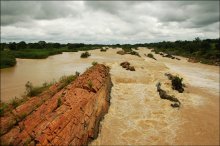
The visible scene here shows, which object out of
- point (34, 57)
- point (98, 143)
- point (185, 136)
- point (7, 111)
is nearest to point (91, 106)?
point (98, 143)

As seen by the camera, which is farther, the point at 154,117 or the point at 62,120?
the point at 154,117

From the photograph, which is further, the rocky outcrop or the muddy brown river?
the muddy brown river

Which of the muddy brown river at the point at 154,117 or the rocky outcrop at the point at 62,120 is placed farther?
the muddy brown river at the point at 154,117

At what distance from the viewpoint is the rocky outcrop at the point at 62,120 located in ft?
31.4

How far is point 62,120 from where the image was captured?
34.0ft

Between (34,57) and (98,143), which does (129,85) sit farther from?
(34,57)

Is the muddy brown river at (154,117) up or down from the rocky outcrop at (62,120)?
down

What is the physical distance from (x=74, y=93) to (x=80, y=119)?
6.38 feet

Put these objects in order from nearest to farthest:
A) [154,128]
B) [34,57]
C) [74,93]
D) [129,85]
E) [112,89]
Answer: [74,93] → [154,128] → [112,89] → [129,85] → [34,57]

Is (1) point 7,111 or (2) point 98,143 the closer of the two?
(2) point 98,143

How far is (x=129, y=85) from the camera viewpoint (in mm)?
23250

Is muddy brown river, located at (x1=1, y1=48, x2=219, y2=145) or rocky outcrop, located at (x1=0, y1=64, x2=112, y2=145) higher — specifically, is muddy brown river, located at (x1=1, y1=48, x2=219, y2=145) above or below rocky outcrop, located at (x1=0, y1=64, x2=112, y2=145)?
below

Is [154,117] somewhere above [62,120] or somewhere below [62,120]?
below

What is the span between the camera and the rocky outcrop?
956 cm
